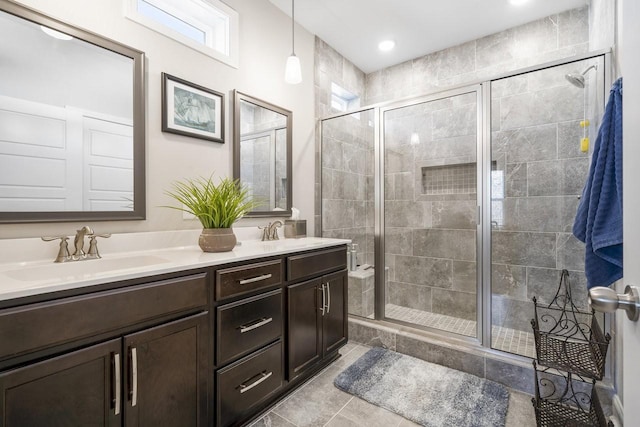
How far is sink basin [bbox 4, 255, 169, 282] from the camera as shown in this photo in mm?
1190

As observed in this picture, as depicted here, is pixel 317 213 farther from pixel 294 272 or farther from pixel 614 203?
pixel 614 203

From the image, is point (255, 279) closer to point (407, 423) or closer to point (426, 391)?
point (407, 423)

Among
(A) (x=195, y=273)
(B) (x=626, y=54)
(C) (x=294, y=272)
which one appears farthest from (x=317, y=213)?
(B) (x=626, y=54)

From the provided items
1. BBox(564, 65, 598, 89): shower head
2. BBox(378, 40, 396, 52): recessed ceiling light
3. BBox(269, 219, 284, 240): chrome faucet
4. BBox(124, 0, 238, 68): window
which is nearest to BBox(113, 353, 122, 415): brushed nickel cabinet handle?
BBox(269, 219, 284, 240): chrome faucet

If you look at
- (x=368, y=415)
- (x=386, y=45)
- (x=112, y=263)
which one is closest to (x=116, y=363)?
(x=112, y=263)

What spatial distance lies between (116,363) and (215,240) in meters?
0.72

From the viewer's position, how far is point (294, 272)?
5.90ft

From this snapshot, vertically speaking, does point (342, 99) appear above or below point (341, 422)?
above

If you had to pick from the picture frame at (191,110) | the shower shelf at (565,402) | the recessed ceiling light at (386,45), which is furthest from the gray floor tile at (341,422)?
the recessed ceiling light at (386,45)

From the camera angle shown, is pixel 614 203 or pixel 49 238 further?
pixel 49 238

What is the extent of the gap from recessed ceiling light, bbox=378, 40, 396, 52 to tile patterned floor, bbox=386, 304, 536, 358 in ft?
8.33

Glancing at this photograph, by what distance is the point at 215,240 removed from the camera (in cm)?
164

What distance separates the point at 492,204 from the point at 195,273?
6.68 feet

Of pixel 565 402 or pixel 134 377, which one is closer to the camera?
pixel 134 377
